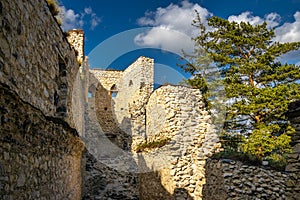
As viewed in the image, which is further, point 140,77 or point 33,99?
point 140,77

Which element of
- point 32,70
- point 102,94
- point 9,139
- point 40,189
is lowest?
point 40,189

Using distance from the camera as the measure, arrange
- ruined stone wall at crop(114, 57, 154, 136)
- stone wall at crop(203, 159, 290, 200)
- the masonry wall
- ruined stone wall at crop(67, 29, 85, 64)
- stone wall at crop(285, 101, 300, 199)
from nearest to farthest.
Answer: the masonry wall → stone wall at crop(285, 101, 300, 199) → stone wall at crop(203, 159, 290, 200) → ruined stone wall at crop(67, 29, 85, 64) → ruined stone wall at crop(114, 57, 154, 136)

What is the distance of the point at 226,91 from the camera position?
381 inches

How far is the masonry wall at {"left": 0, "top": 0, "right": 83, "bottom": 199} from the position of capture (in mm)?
2041

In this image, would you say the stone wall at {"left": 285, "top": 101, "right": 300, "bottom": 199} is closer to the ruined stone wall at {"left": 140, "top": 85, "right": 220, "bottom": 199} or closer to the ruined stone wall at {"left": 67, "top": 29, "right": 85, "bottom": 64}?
the ruined stone wall at {"left": 140, "top": 85, "right": 220, "bottom": 199}

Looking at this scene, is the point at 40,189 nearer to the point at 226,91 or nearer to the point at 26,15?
the point at 26,15

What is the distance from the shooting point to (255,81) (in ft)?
31.9

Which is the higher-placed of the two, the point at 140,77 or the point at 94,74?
the point at 94,74

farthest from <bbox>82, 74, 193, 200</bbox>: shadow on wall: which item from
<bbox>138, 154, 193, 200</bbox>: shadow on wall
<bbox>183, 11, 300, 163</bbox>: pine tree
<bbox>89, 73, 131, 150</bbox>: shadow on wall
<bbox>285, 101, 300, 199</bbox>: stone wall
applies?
<bbox>285, 101, 300, 199</bbox>: stone wall

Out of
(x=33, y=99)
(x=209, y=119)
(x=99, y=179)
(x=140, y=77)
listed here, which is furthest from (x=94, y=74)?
→ (x=33, y=99)

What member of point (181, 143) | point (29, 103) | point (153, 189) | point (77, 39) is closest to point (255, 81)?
point (181, 143)

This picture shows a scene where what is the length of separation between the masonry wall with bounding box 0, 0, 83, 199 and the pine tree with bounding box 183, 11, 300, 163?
19.6ft

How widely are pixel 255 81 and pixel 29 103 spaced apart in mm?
8970

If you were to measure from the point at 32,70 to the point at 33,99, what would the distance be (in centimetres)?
43
